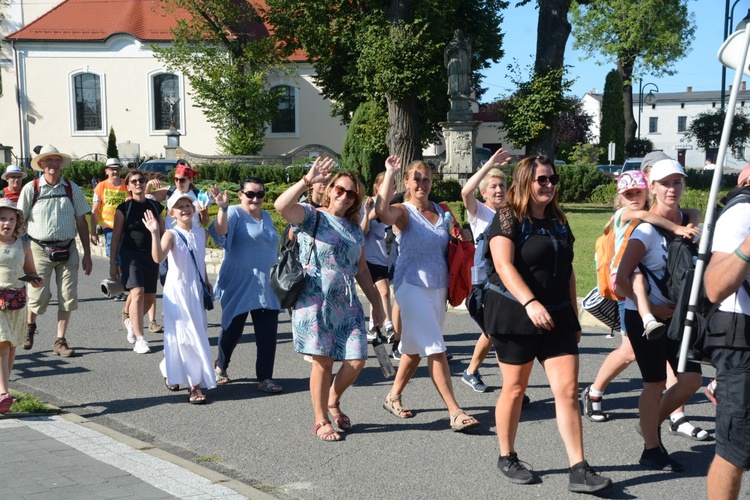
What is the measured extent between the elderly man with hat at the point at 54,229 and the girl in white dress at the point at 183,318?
83.8 inches

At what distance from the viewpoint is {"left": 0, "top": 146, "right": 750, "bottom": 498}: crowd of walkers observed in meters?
4.96

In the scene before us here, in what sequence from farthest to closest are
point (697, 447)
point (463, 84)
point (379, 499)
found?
point (463, 84)
point (697, 447)
point (379, 499)

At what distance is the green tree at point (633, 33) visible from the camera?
53938 millimetres

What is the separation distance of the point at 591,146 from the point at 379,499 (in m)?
50.8

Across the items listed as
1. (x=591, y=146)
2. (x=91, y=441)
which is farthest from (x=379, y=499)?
(x=591, y=146)

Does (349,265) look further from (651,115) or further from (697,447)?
(651,115)

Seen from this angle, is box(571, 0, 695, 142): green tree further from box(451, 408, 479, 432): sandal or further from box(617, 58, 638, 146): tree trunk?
box(451, 408, 479, 432): sandal

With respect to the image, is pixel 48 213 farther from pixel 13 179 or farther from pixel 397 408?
pixel 397 408

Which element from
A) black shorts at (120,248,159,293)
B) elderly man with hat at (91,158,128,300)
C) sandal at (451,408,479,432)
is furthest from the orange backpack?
elderly man with hat at (91,158,128,300)

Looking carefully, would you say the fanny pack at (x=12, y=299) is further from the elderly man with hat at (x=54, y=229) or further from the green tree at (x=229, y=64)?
the green tree at (x=229, y=64)

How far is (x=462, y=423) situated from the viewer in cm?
622

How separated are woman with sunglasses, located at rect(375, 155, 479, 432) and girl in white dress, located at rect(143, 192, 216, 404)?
168cm

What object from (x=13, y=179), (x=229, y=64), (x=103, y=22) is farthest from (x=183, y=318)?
(x=103, y=22)

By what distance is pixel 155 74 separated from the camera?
4928 centimetres
